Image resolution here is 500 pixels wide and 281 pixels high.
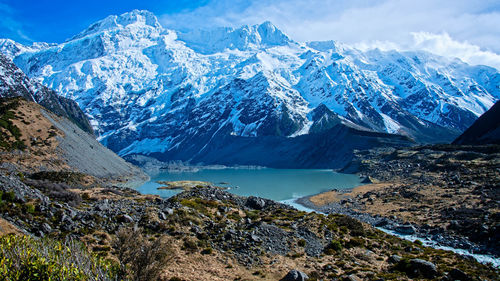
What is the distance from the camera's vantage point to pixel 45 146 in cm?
9625

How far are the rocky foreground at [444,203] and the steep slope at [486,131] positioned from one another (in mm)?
41634

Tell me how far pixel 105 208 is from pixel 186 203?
10047mm

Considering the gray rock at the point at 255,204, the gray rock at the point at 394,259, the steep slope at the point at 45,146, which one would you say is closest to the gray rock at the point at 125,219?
the gray rock at the point at 394,259

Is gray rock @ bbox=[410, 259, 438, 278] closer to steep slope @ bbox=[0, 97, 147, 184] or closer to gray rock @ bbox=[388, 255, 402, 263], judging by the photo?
gray rock @ bbox=[388, 255, 402, 263]

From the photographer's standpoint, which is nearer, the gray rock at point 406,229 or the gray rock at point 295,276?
the gray rock at point 295,276

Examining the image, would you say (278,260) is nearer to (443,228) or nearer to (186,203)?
(186,203)

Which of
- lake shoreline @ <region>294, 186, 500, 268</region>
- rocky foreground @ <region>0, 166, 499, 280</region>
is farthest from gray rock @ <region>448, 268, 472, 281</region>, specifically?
lake shoreline @ <region>294, 186, 500, 268</region>

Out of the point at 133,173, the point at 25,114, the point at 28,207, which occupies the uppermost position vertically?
the point at 25,114

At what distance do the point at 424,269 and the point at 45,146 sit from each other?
103m

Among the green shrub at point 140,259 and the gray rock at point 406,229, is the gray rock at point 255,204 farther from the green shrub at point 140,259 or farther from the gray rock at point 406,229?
the green shrub at point 140,259

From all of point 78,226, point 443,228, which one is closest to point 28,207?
point 78,226

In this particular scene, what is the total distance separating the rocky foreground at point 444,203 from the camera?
3962 centimetres

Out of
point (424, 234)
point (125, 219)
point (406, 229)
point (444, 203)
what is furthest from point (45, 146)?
point (444, 203)

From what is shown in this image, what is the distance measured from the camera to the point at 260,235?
30.0 metres
